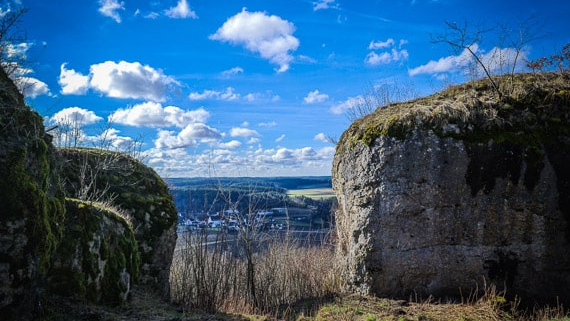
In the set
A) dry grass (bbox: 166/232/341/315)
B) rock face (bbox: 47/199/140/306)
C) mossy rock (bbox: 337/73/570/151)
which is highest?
mossy rock (bbox: 337/73/570/151)

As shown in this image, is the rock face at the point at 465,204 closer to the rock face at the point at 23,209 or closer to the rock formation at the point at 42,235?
the rock formation at the point at 42,235

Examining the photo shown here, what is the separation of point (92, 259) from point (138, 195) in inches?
210

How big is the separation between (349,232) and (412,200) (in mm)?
1709

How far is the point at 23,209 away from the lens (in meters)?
4.15

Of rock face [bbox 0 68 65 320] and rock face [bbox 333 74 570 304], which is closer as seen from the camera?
rock face [bbox 0 68 65 320]

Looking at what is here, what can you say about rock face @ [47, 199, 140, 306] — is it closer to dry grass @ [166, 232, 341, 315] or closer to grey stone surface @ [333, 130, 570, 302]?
dry grass @ [166, 232, 341, 315]

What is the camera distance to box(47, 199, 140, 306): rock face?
5.18m

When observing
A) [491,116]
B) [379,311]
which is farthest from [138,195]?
[491,116]

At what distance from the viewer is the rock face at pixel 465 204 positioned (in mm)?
7805

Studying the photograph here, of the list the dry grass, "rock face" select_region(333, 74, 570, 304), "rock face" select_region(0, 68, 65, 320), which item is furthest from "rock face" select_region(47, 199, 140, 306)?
"rock face" select_region(333, 74, 570, 304)

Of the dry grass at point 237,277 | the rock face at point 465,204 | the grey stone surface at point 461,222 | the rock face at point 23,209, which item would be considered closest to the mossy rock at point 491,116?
the rock face at point 465,204

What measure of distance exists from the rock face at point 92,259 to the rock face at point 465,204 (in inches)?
194

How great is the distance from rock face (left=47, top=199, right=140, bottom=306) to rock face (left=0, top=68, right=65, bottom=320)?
0.57 metres

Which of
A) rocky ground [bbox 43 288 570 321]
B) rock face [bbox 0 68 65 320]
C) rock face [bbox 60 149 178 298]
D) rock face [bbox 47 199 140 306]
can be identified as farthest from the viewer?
rock face [bbox 60 149 178 298]
